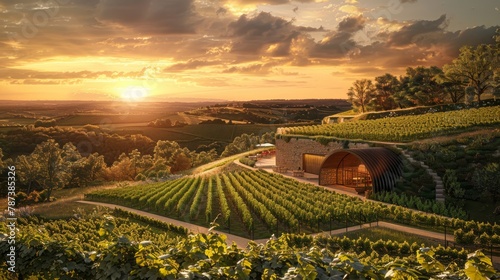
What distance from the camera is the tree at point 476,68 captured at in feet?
190

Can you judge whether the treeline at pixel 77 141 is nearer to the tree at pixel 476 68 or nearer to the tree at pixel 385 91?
the tree at pixel 385 91

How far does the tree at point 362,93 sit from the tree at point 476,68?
48.3 ft

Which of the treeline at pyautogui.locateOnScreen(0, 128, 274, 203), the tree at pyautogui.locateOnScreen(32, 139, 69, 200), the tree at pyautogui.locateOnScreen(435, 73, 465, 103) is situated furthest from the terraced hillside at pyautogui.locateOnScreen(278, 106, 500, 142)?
the tree at pyautogui.locateOnScreen(32, 139, 69, 200)

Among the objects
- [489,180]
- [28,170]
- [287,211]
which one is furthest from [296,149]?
[28,170]

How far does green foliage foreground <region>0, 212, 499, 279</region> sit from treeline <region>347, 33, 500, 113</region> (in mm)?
52960

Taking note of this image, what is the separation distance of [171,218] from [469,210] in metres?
18.0

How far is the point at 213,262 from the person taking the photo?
19.5ft

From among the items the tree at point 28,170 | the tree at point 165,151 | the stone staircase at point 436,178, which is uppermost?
the stone staircase at point 436,178

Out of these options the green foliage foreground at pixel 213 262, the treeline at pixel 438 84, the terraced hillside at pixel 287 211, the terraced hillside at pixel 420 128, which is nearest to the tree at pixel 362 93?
the treeline at pixel 438 84

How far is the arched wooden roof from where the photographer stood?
29906mm

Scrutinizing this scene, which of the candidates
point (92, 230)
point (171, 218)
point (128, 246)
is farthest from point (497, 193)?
point (128, 246)

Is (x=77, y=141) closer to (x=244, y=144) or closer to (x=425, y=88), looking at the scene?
(x=244, y=144)

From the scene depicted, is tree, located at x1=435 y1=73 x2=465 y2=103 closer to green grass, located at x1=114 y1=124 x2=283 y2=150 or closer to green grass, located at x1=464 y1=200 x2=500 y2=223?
green grass, located at x1=464 y1=200 x2=500 y2=223

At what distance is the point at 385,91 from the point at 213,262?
236ft
